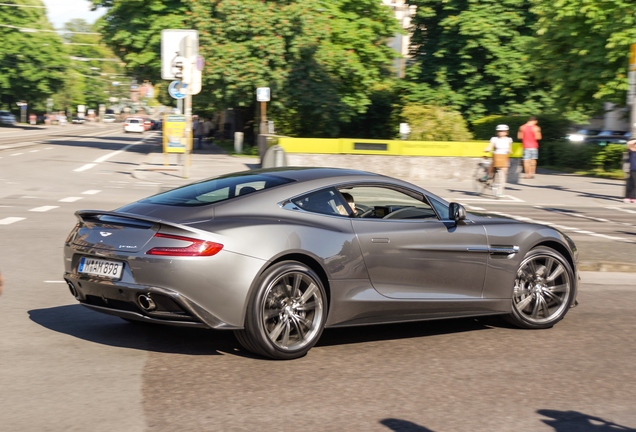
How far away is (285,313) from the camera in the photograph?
20.7 ft

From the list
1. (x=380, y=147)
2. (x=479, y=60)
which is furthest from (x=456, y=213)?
(x=479, y=60)

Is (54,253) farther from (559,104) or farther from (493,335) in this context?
(559,104)

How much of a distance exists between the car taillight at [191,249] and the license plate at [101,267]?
286mm

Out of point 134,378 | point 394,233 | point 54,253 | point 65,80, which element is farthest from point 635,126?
point 65,80

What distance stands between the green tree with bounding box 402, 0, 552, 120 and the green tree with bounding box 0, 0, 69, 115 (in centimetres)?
5349

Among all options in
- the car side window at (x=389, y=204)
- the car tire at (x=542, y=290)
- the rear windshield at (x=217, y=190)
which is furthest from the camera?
the car tire at (x=542, y=290)

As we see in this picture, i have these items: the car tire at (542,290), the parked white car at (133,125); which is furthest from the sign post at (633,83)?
the parked white car at (133,125)

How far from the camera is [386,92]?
47.8 m

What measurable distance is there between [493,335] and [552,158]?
105 feet

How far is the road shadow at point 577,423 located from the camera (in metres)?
4.98

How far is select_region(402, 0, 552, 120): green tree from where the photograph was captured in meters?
42.9

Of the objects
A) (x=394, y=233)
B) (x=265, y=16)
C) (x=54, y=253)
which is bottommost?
(x=54, y=253)

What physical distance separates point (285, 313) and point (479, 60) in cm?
3877

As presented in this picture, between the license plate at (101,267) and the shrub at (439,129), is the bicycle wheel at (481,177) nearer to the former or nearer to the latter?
the shrub at (439,129)
